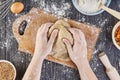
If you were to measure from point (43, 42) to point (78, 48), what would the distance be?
0.45 feet

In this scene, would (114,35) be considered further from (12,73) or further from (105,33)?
(12,73)

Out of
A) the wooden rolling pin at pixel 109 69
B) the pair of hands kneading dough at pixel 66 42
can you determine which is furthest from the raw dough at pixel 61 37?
the wooden rolling pin at pixel 109 69

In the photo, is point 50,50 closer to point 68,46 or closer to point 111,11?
point 68,46

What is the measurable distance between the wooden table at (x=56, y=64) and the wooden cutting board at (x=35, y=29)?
0.02m

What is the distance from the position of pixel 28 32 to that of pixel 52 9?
5.2 inches

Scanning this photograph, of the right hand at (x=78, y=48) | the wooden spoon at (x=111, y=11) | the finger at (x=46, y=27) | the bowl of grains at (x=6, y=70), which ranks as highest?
the wooden spoon at (x=111, y=11)

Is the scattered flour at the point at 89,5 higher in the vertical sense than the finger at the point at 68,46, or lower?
higher

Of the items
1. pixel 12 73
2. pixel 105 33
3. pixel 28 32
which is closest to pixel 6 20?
pixel 28 32

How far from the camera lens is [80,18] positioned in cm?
133

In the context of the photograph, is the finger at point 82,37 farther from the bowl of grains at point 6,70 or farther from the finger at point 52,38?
the bowl of grains at point 6,70

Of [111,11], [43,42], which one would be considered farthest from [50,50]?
[111,11]

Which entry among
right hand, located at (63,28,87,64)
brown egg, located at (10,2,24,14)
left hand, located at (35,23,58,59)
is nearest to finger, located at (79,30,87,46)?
right hand, located at (63,28,87,64)

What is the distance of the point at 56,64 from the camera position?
52.7 inches

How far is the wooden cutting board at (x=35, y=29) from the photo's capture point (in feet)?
4.35
